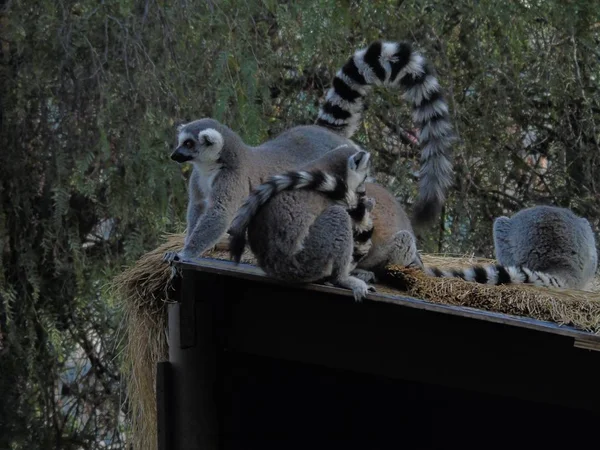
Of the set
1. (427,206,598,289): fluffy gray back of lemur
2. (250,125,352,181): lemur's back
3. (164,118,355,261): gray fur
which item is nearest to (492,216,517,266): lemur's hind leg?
(427,206,598,289): fluffy gray back of lemur

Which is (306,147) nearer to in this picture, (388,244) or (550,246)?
(388,244)

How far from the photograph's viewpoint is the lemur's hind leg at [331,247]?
370cm

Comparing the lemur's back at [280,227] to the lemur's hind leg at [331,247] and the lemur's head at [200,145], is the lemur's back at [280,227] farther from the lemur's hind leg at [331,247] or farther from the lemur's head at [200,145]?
the lemur's head at [200,145]

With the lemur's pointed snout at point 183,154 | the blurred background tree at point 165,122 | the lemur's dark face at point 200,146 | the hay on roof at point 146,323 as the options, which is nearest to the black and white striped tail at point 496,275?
the hay on roof at point 146,323

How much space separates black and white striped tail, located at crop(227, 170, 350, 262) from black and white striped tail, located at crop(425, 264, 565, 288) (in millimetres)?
576

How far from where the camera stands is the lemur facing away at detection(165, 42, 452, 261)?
4.52 m

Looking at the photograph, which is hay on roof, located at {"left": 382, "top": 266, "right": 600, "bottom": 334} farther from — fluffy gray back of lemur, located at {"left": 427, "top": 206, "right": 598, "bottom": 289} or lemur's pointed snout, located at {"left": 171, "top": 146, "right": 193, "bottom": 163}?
lemur's pointed snout, located at {"left": 171, "top": 146, "right": 193, "bottom": 163}

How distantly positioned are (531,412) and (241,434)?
1.43m

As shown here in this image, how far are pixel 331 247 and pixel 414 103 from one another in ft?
5.22

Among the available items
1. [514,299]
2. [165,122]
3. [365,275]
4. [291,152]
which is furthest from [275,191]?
[165,122]

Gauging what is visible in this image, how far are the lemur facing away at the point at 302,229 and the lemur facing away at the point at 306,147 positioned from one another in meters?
0.60

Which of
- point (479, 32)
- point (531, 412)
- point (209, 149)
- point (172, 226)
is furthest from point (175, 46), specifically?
point (531, 412)

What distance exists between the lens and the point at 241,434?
4.42m

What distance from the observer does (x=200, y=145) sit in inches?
183
